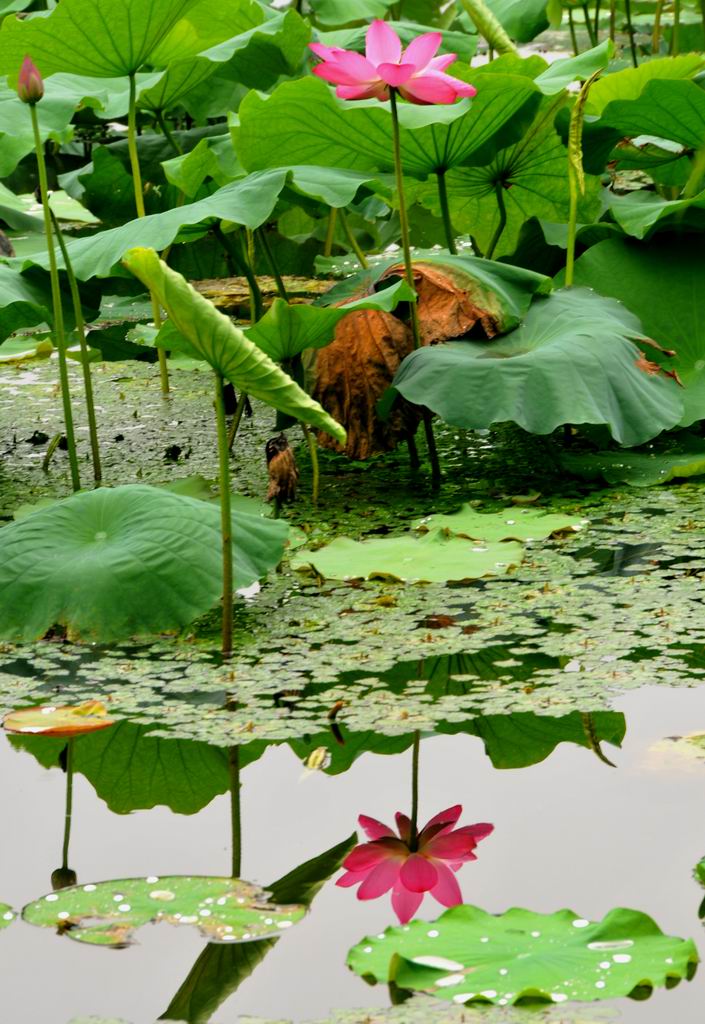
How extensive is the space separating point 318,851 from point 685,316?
168 cm

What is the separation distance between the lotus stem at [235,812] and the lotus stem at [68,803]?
0.55 ft

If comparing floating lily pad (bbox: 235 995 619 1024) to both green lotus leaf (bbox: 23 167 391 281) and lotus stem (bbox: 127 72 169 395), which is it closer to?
green lotus leaf (bbox: 23 167 391 281)

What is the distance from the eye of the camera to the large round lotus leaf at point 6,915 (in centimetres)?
128

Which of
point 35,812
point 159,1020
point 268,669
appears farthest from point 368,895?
point 268,669

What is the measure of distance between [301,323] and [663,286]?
869 mm

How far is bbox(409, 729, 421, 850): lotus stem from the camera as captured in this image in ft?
4.63

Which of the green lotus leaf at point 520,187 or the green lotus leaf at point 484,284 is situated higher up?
the green lotus leaf at point 520,187

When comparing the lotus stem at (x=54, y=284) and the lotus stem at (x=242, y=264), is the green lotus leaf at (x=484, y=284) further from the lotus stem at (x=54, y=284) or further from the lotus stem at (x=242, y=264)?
the lotus stem at (x=54, y=284)

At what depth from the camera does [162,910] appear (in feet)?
4.21

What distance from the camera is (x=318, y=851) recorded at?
1.40 metres

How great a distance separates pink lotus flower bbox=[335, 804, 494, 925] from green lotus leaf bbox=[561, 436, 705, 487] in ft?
3.90

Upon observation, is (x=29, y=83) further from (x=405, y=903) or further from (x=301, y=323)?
(x=405, y=903)

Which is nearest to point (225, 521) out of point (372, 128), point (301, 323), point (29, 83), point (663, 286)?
point (301, 323)

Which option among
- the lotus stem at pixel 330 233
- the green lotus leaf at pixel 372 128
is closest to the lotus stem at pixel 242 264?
the green lotus leaf at pixel 372 128
